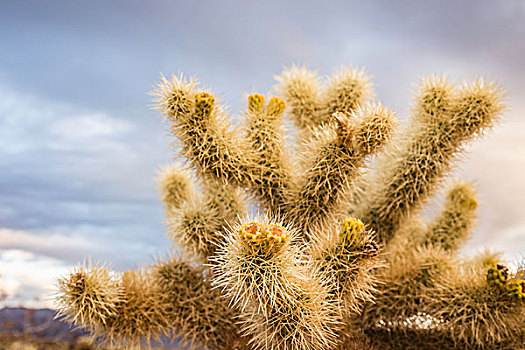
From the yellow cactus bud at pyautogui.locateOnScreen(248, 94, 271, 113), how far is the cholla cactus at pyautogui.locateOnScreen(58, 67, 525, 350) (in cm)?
2

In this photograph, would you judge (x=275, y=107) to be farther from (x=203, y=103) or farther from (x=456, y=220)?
(x=456, y=220)

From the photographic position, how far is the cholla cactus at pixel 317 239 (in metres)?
2.50

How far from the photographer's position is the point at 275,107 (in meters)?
3.19

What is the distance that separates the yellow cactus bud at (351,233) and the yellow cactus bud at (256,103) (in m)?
1.12

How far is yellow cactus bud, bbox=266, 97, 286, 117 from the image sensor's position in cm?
318

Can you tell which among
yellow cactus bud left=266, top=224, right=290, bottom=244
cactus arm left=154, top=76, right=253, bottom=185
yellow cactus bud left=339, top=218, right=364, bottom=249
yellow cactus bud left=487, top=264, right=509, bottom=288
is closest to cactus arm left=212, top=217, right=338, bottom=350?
yellow cactus bud left=266, top=224, right=290, bottom=244

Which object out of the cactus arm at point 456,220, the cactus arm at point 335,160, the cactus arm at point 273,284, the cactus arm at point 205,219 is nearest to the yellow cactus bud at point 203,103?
the cactus arm at point 205,219

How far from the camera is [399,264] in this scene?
3689 millimetres

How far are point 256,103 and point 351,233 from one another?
3.97 feet

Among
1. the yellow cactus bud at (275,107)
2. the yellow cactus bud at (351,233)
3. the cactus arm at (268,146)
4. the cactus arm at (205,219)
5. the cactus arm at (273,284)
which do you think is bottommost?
the cactus arm at (273,284)

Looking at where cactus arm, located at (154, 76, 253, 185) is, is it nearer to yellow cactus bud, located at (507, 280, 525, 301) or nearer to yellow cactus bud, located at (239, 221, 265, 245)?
yellow cactus bud, located at (239, 221, 265, 245)

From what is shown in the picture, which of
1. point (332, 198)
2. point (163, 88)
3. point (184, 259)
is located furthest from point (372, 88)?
point (184, 259)

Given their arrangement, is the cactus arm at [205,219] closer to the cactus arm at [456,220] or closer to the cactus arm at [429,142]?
the cactus arm at [429,142]

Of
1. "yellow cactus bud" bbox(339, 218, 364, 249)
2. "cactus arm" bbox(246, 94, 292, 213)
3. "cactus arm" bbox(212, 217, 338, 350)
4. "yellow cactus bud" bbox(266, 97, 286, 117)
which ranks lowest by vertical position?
"cactus arm" bbox(212, 217, 338, 350)
